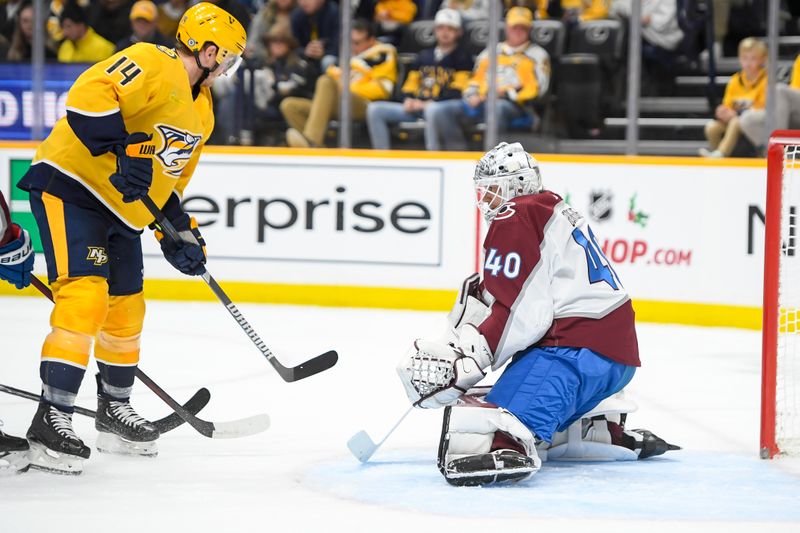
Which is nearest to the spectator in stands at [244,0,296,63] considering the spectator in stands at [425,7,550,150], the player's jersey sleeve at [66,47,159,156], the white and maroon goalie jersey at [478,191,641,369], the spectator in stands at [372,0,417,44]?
the spectator in stands at [372,0,417,44]

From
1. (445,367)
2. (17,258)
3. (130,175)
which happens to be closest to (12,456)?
(17,258)

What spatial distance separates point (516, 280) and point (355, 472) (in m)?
0.64

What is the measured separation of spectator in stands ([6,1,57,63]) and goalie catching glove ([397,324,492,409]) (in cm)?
461

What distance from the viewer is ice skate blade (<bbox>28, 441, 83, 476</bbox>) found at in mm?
3102

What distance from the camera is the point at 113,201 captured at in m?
3.30

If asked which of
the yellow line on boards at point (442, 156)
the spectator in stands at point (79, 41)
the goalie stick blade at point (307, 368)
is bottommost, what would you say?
the goalie stick blade at point (307, 368)

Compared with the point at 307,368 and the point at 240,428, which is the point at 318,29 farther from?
the point at 240,428

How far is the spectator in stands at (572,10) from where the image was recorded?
21.5 feet

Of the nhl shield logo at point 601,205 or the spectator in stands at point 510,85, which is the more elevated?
the spectator in stands at point 510,85

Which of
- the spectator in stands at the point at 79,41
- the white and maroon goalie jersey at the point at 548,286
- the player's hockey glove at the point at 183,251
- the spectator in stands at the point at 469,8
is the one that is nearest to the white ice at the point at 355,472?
the white and maroon goalie jersey at the point at 548,286

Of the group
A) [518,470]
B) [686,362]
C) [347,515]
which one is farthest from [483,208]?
[686,362]

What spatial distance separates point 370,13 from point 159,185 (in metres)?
3.74

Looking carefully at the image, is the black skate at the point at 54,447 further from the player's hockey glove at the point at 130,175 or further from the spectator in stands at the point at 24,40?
the spectator in stands at the point at 24,40

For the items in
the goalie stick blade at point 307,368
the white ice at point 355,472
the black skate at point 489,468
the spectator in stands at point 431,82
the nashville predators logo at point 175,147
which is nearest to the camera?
the white ice at point 355,472
